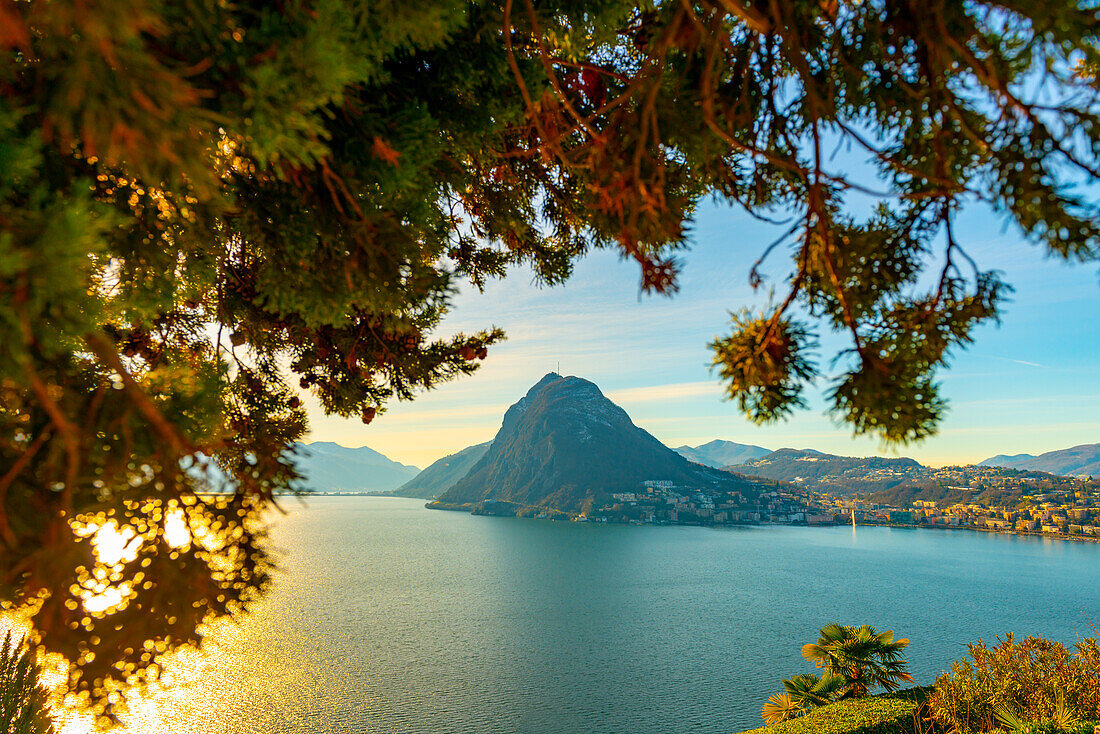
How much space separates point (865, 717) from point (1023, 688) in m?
3.91

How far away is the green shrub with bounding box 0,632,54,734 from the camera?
282 cm

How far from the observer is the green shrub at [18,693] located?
9.25ft

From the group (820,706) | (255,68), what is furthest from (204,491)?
(820,706)

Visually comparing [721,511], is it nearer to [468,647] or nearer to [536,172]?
[468,647]

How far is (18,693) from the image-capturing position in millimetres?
2879

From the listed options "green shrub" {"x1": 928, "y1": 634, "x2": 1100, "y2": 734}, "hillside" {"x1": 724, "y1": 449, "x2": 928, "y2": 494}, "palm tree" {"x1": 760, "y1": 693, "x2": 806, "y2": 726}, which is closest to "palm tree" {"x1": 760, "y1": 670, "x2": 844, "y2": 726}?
"palm tree" {"x1": 760, "y1": 693, "x2": 806, "y2": 726}

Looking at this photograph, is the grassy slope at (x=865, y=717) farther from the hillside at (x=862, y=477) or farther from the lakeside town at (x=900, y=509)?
the hillside at (x=862, y=477)

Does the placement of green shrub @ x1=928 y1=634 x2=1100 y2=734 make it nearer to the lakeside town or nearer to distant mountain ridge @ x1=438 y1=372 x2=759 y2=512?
the lakeside town

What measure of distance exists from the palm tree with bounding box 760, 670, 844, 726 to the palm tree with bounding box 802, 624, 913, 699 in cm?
39

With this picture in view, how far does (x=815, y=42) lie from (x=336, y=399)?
3446mm

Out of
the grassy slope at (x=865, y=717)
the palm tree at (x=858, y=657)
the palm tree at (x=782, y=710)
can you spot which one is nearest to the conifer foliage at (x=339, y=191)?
the grassy slope at (x=865, y=717)

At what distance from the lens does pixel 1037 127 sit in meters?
1.60

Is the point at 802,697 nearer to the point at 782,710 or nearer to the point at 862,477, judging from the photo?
the point at 782,710

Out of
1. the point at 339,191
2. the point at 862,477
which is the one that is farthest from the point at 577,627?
the point at 862,477
